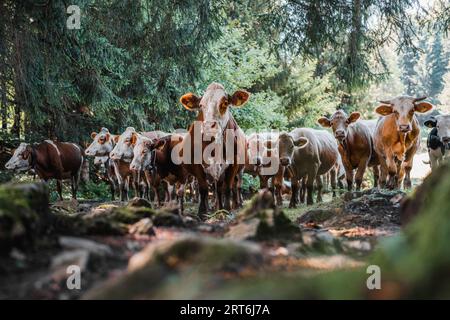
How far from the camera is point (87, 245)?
9.42 ft

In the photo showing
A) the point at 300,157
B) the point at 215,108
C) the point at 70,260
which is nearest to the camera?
the point at 70,260

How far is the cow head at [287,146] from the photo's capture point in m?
11.2

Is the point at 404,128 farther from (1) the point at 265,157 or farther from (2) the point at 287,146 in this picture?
(1) the point at 265,157

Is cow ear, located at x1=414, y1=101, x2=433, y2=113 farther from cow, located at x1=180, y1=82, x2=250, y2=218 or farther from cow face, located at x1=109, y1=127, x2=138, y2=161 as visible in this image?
cow face, located at x1=109, y1=127, x2=138, y2=161

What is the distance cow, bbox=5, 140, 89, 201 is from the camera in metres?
13.2

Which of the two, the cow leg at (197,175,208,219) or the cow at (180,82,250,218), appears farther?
the cow leg at (197,175,208,219)

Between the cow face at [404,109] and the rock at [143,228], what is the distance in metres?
7.94

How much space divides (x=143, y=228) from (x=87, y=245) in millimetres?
597

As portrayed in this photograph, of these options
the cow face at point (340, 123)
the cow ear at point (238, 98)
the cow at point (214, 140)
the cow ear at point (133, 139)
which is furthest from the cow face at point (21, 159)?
the cow face at point (340, 123)

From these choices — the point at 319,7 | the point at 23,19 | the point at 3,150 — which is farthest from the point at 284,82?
the point at 23,19

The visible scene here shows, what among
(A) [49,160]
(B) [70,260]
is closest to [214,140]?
(B) [70,260]

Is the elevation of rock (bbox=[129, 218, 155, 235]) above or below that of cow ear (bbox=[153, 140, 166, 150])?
below

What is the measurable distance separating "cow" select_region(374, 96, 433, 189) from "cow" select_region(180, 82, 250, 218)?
365 cm

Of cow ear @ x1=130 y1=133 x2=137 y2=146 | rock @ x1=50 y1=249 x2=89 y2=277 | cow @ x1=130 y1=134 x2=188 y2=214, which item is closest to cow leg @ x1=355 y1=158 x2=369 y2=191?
cow @ x1=130 y1=134 x2=188 y2=214
